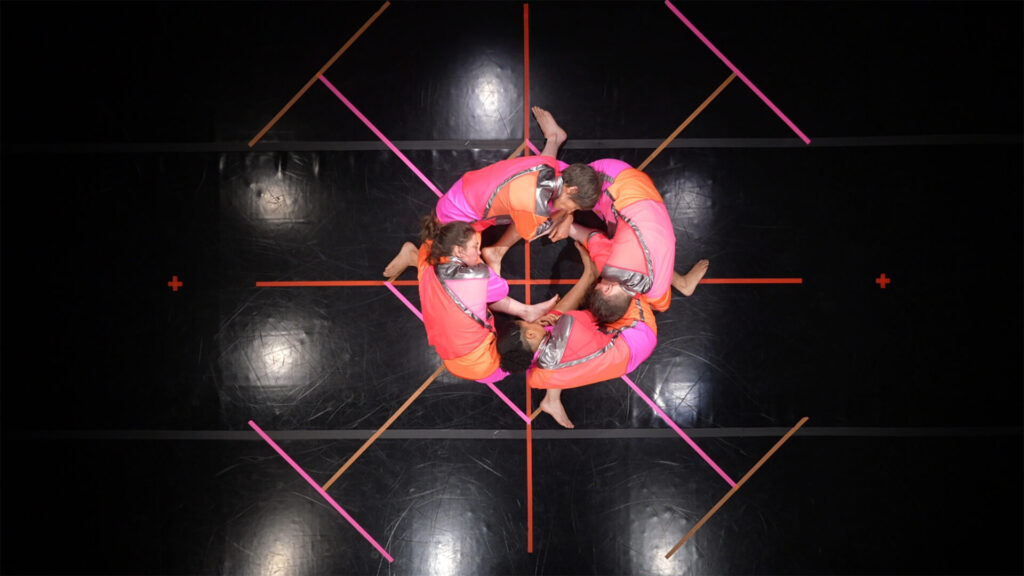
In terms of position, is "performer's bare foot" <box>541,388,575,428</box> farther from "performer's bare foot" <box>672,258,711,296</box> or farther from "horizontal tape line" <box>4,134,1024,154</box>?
"horizontal tape line" <box>4,134,1024,154</box>

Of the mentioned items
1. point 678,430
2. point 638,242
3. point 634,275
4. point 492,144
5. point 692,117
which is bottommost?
point 678,430

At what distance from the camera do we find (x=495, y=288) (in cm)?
375

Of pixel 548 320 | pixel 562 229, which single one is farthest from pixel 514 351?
pixel 562 229

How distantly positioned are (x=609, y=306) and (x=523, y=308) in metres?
0.78

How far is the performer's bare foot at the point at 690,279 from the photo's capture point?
4274 millimetres

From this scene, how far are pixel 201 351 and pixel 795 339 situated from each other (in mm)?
4635

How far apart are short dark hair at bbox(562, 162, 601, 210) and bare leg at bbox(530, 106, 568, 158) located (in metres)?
0.85

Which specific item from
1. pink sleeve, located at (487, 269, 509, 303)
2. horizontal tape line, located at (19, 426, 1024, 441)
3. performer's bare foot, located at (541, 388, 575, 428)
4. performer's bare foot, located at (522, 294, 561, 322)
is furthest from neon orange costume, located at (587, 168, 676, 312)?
horizontal tape line, located at (19, 426, 1024, 441)

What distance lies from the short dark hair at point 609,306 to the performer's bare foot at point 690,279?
978mm

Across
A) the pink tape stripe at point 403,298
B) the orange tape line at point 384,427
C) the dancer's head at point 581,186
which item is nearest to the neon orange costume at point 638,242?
the dancer's head at point 581,186

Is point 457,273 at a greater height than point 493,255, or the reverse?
point 493,255

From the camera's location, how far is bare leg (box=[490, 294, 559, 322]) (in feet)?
13.0

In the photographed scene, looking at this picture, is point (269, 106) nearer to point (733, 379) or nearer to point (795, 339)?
point (733, 379)

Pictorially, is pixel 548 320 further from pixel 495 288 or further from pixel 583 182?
pixel 583 182
